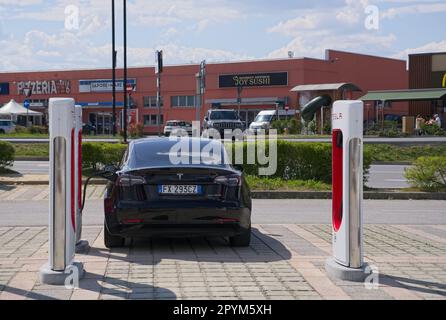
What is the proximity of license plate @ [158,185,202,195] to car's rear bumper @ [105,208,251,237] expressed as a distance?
208mm

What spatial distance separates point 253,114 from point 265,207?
53669mm

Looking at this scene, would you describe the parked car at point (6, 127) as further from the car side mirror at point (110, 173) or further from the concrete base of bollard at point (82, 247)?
the concrete base of bollard at point (82, 247)

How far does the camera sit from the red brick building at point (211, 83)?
214 ft

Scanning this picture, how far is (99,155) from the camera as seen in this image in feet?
64.0

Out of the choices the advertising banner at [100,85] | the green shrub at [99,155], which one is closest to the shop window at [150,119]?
the advertising banner at [100,85]

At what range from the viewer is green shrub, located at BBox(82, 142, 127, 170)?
19438 mm

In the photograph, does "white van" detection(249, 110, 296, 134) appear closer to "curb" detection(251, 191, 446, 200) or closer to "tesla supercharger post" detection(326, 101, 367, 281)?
"curb" detection(251, 191, 446, 200)

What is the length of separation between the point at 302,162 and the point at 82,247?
32.4 ft

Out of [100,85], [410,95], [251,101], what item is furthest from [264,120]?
[100,85]

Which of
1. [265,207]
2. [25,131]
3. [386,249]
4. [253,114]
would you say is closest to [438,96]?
[253,114]

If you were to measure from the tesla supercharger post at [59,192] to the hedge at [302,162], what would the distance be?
1089cm

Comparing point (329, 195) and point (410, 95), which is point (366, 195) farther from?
point (410, 95)

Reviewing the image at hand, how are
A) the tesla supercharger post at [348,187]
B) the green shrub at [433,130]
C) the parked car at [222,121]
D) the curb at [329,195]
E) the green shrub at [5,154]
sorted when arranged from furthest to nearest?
the parked car at [222,121], the green shrub at [433,130], the green shrub at [5,154], the curb at [329,195], the tesla supercharger post at [348,187]

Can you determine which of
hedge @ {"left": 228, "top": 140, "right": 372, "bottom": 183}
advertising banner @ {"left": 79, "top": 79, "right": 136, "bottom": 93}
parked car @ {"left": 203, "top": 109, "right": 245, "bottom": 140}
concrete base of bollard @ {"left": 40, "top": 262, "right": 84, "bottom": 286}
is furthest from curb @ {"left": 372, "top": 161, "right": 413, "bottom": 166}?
advertising banner @ {"left": 79, "top": 79, "right": 136, "bottom": 93}
